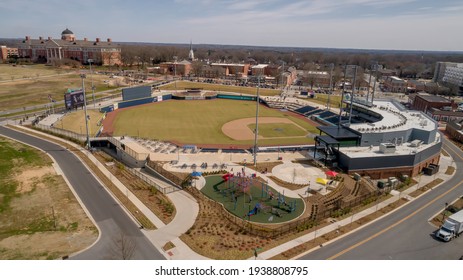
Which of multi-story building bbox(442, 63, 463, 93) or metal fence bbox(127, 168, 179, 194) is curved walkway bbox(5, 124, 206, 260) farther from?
multi-story building bbox(442, 63, 463, 93)

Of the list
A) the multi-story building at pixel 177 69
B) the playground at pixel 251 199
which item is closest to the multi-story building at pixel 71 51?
the multi-story building at pixel 177 69

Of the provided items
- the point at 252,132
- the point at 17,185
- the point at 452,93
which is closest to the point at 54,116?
the point at 17,185

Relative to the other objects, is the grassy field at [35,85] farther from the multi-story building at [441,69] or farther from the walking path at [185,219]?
the multi-story building at [441,69]

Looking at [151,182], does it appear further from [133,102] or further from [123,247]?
[133,102]

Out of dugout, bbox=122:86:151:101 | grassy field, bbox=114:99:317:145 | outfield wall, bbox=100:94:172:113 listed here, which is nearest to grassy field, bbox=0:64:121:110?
dugout, bbox=122:86:151:101

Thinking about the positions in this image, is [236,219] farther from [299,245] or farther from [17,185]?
[17,185]
